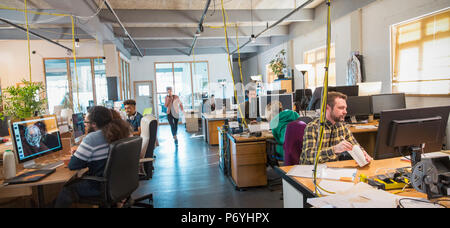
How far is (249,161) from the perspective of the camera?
389cm

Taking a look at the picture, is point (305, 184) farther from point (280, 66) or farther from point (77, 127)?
point (280, 66)

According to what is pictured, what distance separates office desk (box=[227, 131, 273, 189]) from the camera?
3.86m

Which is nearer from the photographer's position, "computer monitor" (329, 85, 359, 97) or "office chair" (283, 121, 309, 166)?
"office chair" (283, 121, 309, 166)

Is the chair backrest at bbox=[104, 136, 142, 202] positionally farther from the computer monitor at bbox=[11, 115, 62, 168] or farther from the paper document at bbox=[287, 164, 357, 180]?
the paper document at bbox=[287, 164, 357, 180]

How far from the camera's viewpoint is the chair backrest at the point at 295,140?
2.70 m

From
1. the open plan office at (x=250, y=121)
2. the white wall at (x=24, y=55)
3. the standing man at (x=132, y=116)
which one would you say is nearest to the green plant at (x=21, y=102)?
the open plan office at (x=250, y=121)

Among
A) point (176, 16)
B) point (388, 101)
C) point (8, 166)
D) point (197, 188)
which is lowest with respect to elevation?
point (197, 188)

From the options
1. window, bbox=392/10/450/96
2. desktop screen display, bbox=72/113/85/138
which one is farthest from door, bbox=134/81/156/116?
window, bbox=392/10/450/96

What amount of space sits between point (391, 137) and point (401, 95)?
11.0 feet

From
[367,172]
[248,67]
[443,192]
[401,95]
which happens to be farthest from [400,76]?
[248,67]

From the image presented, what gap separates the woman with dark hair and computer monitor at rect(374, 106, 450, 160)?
2.12m

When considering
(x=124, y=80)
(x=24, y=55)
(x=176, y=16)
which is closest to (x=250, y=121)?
(x=176, y=16)

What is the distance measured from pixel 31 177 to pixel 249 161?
2512 millimetres

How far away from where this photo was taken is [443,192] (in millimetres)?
1480
